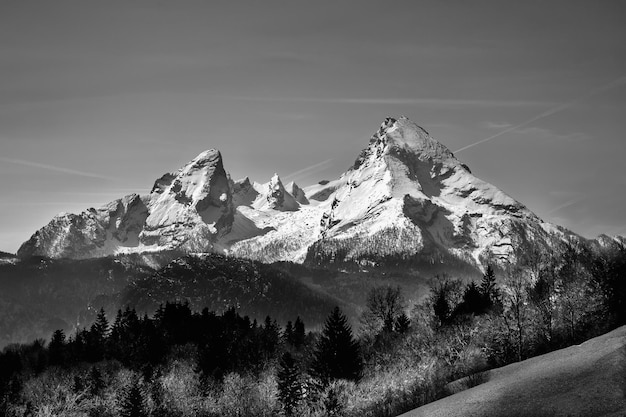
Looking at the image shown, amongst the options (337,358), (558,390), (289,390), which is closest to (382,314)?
(337,358)

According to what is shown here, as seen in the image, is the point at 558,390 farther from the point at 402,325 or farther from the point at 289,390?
the point at 402,325

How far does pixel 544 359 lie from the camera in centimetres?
4841

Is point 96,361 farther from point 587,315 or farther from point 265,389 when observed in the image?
point 587,315

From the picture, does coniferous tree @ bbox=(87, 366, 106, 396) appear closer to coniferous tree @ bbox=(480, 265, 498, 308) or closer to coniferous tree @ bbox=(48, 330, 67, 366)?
coniferous tree @ bbox=(48, 330, 67, 366)

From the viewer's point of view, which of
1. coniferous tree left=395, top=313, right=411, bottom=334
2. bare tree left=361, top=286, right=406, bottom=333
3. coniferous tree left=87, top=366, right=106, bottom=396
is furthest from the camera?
bare tree left=361, top=286, right=406, bottom=333

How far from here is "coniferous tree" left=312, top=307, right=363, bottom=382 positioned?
10525 centimetres

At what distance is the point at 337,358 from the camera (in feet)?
351

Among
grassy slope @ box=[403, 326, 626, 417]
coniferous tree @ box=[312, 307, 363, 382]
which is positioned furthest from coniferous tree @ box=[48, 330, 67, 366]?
grassy slope @ box=[403, 326, 626, 417]

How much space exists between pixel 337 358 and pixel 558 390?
6843 centimetres

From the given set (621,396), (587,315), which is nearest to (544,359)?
(621,396)

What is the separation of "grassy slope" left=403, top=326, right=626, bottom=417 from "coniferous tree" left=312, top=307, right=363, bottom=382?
6021 cm

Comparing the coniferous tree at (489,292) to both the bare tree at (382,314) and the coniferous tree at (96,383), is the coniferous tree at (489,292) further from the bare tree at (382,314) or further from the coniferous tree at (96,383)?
the coniferous tree at (96,383)

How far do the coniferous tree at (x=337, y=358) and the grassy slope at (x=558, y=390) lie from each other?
6021 centimetres

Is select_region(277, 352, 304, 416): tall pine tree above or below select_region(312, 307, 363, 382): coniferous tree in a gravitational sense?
below
